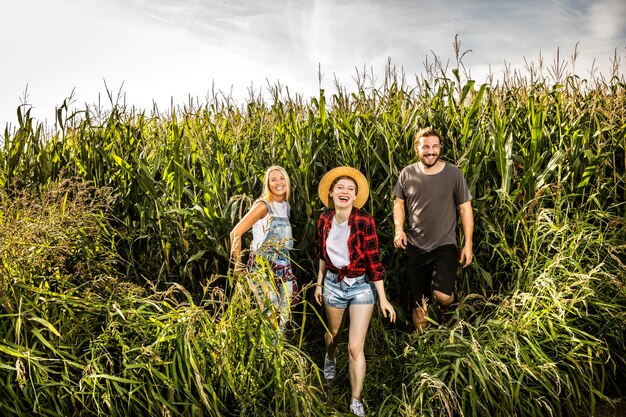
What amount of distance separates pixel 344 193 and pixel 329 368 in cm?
126

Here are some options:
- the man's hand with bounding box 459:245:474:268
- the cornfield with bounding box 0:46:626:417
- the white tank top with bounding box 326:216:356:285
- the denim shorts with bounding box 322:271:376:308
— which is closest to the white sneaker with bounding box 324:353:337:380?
the cornfield with bounding box 0:46:626:417

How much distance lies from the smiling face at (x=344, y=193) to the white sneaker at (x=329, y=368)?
111 centimetres

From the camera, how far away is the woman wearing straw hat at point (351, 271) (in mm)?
3500

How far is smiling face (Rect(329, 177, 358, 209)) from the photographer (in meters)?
3.59

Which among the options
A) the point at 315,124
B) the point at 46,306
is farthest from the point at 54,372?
the point at 315,124

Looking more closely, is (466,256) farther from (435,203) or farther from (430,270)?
(435,203)

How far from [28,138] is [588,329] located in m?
4.89

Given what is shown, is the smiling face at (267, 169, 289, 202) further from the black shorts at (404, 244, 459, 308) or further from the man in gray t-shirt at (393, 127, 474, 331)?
the black shorts at (404, 244, 459, 308)

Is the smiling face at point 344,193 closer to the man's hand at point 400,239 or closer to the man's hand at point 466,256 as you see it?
the man's hand at point 400,239

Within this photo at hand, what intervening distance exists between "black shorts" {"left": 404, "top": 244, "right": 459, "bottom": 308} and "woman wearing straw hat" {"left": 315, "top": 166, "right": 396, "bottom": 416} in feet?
1.58

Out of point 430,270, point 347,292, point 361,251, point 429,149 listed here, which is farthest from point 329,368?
point 429,149

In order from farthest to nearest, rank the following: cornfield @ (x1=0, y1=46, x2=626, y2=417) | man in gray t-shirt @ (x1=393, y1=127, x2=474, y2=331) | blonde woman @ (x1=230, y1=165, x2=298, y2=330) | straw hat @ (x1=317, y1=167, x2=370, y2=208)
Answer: man in gray t-shirt @ (x1=393, y1=127, x2=474, y2=331) < straw hat @ (x1=317, y1=167, x2=370, y2=208) < blonde woman @ (x1=230, y1=165, x2=298, y2=330) < cornfield @ (x1=0, y1=46, x2=626, y2=417)

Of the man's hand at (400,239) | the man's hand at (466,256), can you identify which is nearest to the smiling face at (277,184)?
the man's hand at (400,239)

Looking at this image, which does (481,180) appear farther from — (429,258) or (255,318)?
(255,318)
